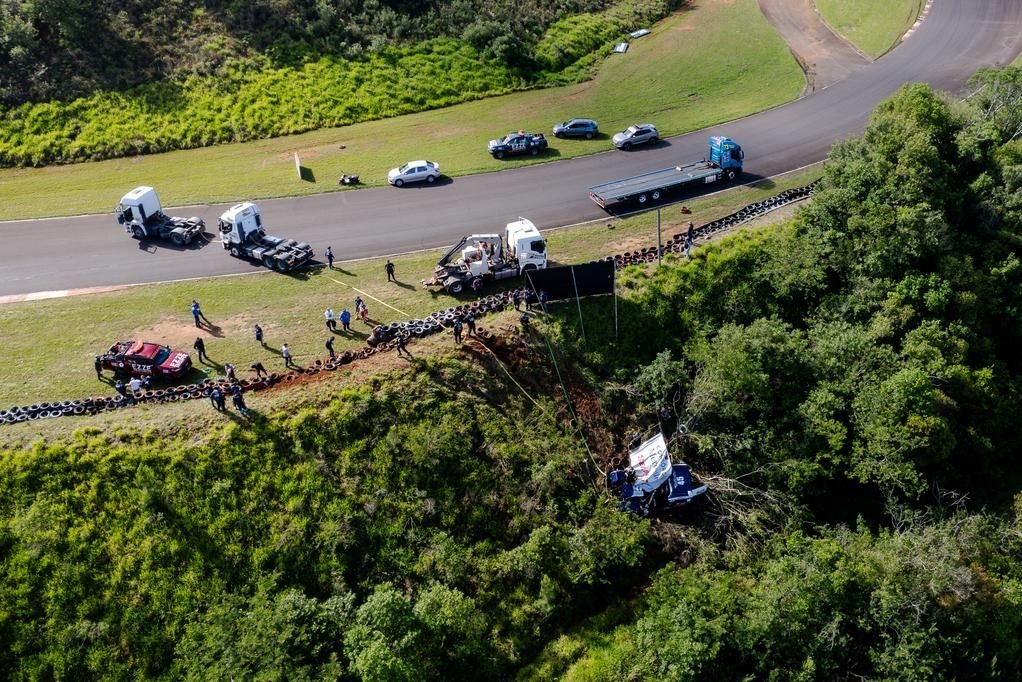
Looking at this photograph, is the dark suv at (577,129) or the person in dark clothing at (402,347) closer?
the person in dark clothing at (402,347)

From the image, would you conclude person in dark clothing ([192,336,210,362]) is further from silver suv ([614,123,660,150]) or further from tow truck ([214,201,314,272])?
silver suv ([614,123,660,150])

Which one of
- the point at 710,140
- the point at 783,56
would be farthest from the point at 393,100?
the point at 783,56

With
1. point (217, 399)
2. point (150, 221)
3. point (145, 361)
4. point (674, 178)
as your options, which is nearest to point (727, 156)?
point (674, 178)

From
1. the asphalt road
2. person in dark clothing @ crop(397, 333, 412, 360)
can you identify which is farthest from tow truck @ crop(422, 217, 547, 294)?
person in dark clothing @ crop(397, 333, 412, 360)

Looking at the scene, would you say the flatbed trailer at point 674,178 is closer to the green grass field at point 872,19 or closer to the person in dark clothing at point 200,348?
the person in dark clothing at point 200,348

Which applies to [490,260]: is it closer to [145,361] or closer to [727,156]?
[145,361]

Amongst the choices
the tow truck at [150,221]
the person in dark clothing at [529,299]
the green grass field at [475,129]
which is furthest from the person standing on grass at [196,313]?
the person in dark clothing at [529,299]
